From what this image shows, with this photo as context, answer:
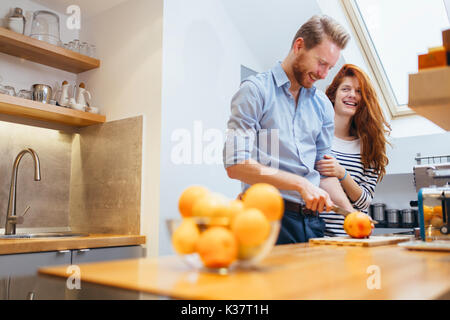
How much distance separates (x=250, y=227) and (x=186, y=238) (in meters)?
0.10

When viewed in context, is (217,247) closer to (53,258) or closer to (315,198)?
(315,198)

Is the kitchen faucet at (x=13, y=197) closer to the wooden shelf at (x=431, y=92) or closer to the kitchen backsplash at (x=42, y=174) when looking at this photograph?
the kitchen backsplash at (x=42, y=174)

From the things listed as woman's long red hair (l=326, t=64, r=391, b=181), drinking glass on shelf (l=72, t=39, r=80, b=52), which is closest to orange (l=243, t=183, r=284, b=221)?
woman's long red hair (l=326, t=64, r=391, b=181)

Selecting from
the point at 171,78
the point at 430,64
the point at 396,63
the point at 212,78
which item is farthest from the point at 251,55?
the point at 430,64

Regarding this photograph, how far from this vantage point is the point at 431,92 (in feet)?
3.12

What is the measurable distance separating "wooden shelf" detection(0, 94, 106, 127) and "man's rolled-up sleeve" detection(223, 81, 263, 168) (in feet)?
4.55

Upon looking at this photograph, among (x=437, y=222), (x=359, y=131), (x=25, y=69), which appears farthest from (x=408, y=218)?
(x=25, y=69)

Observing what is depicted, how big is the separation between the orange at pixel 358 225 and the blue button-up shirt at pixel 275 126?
0.69ft

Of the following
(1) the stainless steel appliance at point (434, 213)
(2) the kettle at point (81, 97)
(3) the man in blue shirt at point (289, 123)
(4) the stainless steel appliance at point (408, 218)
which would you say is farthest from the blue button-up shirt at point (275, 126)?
(4) the stainless steel appliance at point (408, 218)

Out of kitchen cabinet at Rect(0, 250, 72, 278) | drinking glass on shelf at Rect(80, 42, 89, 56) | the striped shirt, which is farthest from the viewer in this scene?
drinking glass on shelf at Rect(80, 42, 89, 56)

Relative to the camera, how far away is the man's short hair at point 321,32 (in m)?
1.62

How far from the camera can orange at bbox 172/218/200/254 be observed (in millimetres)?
626

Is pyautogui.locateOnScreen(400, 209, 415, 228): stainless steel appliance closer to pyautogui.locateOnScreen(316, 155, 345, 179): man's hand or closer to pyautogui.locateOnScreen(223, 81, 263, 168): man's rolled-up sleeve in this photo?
pyautogui.locateOnScreen(316, 155, 345, 179): man's hand
